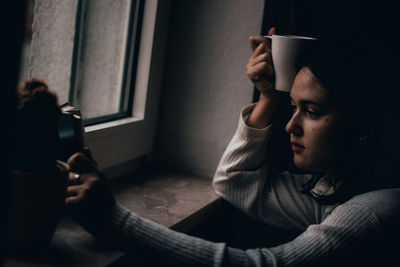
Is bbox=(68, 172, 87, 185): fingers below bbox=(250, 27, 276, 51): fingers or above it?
below

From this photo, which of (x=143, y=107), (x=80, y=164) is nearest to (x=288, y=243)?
(x=80, y=164)

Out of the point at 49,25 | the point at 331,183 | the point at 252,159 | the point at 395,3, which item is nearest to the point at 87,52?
the point at 49,25

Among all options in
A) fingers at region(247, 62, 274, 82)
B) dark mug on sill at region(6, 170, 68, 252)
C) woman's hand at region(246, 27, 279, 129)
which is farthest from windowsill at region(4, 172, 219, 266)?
fingers at region(247, 62, 274, 82)

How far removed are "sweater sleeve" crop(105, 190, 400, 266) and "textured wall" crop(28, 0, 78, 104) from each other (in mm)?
407

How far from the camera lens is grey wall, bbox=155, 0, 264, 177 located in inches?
51.8

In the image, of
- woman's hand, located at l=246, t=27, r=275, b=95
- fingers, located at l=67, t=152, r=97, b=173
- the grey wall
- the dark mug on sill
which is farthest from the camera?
the grey wall

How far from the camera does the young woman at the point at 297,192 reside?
31.9 inches

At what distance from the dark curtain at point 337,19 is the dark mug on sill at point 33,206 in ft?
2.49

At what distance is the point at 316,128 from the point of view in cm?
102

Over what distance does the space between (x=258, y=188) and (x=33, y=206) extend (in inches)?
26.6

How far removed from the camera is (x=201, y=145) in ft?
4.63

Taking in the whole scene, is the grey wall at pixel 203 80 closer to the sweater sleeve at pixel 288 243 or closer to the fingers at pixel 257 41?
the fingers at pixel 257 41

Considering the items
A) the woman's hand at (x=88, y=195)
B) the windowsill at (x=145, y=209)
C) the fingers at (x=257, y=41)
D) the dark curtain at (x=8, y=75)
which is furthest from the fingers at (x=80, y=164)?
the fingers at (x=257, y=41)

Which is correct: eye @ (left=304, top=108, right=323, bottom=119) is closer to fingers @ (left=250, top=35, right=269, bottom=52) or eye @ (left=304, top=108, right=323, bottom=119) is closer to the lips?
the lips
